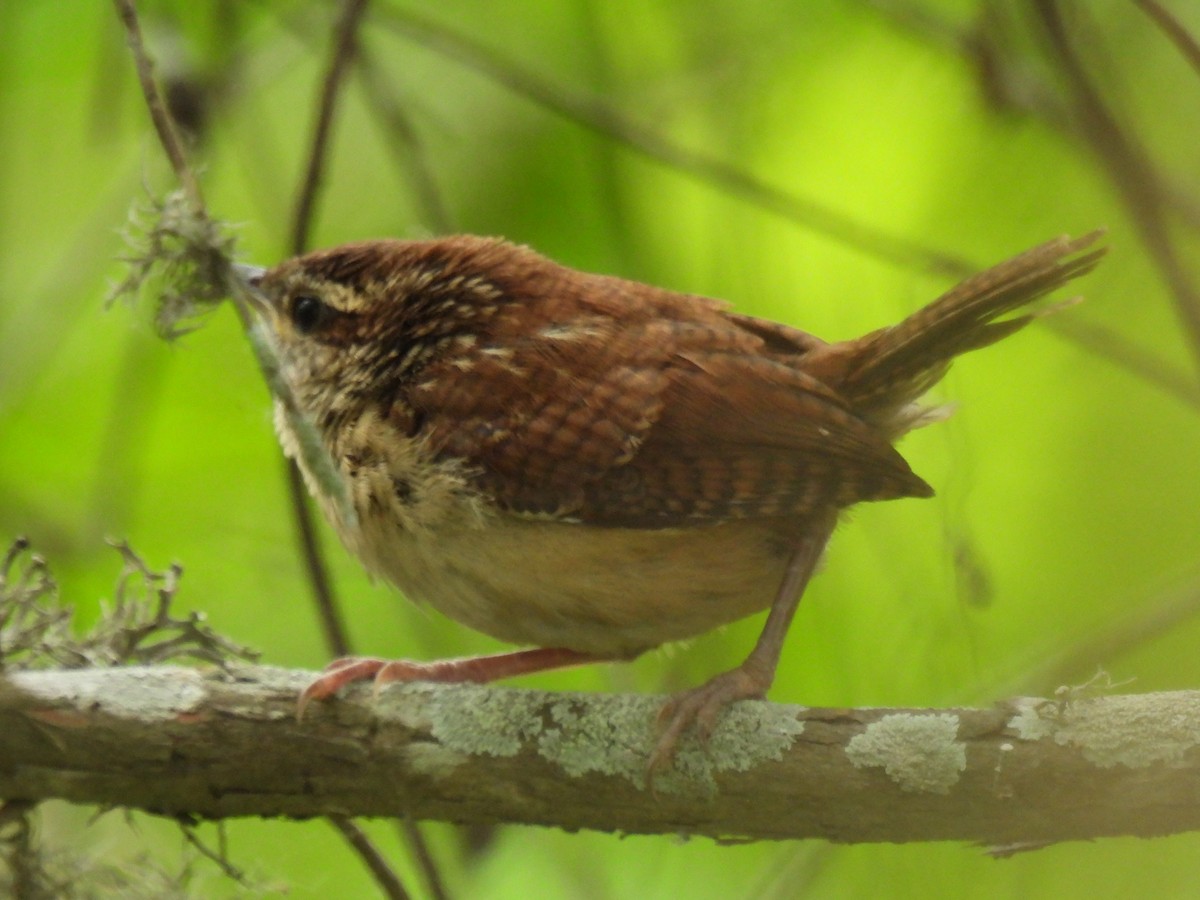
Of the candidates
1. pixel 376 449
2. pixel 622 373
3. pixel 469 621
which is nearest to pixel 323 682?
pixel 469 621

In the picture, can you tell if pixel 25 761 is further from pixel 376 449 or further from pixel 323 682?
pixel 376 449

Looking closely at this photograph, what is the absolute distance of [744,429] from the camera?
290 cm

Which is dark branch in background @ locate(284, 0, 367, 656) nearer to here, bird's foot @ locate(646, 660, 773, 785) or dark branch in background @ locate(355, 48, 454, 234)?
dark branch in background @ locate(355, 48, 454, 234)

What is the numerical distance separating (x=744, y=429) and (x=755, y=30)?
226 cm

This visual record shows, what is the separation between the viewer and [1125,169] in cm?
255

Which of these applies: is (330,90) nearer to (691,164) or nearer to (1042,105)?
(691,164)

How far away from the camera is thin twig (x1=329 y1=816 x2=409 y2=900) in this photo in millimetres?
2490

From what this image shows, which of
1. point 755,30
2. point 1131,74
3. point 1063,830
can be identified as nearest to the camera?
point 1063,830

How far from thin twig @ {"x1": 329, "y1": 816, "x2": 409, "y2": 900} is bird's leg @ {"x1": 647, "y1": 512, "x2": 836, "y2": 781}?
525 mm

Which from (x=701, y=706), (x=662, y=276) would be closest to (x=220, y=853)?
(x=701, y=706)

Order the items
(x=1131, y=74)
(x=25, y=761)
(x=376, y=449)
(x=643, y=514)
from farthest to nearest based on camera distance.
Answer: (x=1131, y=74) < (x=376, y=449) < (x=643, y=514) < (x=25, y=761)

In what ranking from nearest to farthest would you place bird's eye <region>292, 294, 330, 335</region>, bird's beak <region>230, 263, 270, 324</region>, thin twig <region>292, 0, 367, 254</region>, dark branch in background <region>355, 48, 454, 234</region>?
thin twig <region>292, 0, 367, 254</region>
bird's beak <region>230, 263, 270, 324</region>
bird's eye <region>292, 294, 330, 335</region>
dark branch in background <region>355, 48, 454, 234</region>

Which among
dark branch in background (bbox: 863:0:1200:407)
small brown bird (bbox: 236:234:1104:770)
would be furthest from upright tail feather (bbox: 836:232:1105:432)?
dark branch in background (bbox: 863:0:1200:407)

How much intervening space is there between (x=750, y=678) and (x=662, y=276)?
5.93 ft
